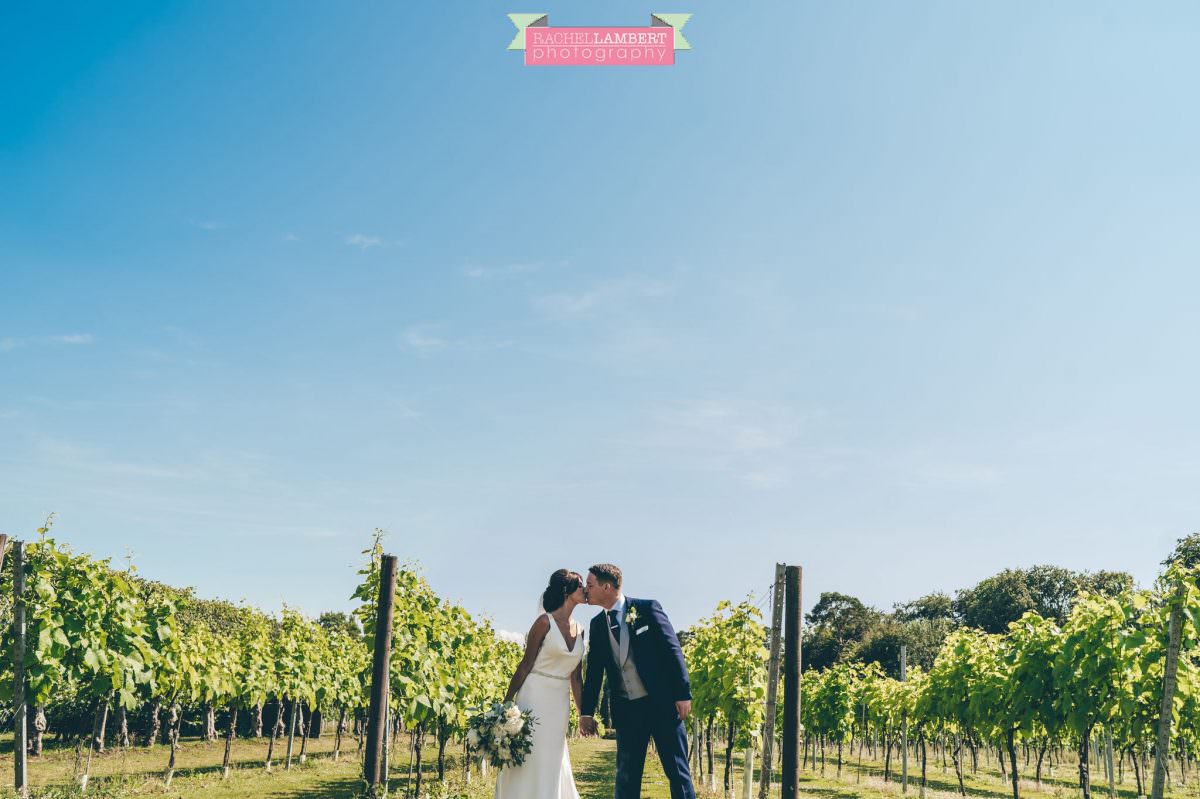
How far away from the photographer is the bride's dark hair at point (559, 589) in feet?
19.8

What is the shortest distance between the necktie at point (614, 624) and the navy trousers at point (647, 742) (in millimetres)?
492

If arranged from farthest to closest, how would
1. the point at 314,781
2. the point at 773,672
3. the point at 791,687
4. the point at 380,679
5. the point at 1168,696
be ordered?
1. the point at 314,781
2. the point at 773,672
3. the point at 791,687
4. the point at 380,679
5. the point at 1168,696

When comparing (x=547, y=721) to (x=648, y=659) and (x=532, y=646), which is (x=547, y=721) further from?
(x=648, y=659)

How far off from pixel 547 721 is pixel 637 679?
830 mm

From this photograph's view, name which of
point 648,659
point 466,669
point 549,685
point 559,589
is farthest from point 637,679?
point 466,669

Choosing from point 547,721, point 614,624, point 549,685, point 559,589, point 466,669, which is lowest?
point 466,669

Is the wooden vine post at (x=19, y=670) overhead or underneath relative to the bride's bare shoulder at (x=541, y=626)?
underneath

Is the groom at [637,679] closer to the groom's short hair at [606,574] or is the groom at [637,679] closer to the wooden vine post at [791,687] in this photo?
the groom's short hair at [606,574]

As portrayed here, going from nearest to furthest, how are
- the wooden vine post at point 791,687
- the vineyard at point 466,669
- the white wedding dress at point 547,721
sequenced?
the white wedding dress at point 547,721
the wooden vine post at point 791,687
the vineyard at point 466,669

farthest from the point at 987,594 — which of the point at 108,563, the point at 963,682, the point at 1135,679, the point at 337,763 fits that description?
the point at 108,563

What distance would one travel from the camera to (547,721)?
6117 mm

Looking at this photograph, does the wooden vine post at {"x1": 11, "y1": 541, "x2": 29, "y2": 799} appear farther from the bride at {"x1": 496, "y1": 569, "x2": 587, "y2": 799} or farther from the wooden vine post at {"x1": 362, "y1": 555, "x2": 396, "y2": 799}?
the bride at {"x1": 496, "y1": 569, "x2": 587, "y2": 799}

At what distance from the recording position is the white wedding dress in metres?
6.05

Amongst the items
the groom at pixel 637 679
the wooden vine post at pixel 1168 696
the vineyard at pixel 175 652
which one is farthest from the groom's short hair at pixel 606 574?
the wooden vine post at pixel 1168 696
